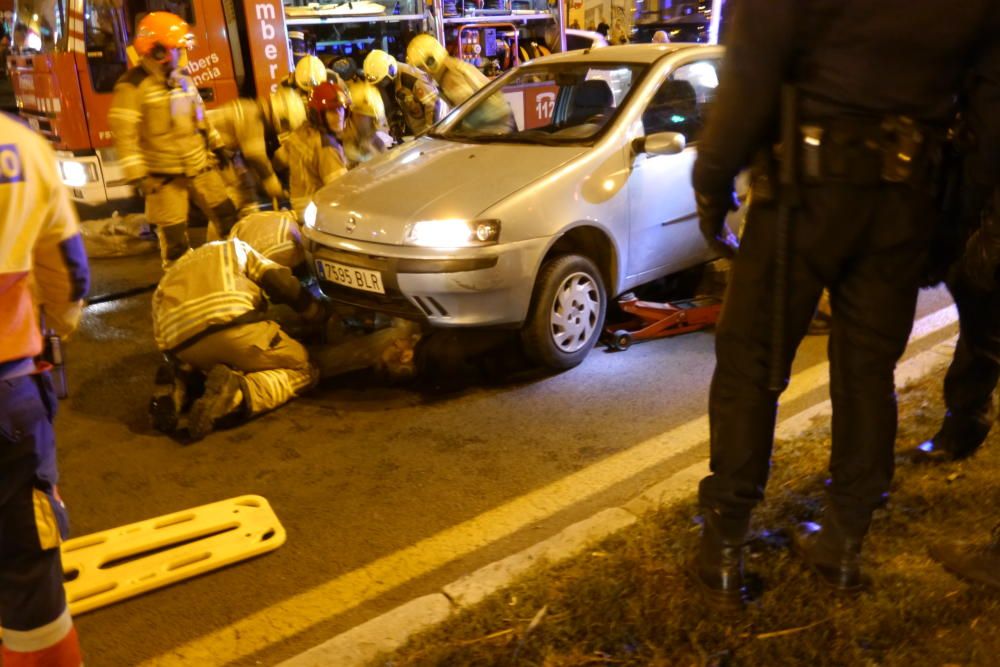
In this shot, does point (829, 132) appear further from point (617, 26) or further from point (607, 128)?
point (617, 26)

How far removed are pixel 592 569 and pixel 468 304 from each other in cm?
194

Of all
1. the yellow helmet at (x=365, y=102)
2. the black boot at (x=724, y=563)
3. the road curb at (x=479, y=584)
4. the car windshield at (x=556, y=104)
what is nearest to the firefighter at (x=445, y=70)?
the yellow helmet at (x=365, y=102)

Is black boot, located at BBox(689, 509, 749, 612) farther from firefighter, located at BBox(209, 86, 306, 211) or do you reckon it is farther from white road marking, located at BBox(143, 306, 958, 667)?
firefighter, located at BBox(209, 86, 306, 211)

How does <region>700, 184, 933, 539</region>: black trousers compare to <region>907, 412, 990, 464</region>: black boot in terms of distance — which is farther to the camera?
<region>907, 412, 990, 464</region>: black boot

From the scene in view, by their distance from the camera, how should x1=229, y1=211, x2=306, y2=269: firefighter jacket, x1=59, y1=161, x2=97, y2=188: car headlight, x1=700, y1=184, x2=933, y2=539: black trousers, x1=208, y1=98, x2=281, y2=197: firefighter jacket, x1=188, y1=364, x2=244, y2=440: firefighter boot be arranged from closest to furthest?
x1=700, y1=184, x2=933, y2=539: black trousers
x1=188, y1=364, x2=244, y2=440: firefighter boot
x1=229, y1=211, x2=306, y2=269: firefighter jacket
x1=208, y1=98, x2=281, y2=197: firefighter jacket
x1=59, y1=161, x2=97, y2=188: car headlight

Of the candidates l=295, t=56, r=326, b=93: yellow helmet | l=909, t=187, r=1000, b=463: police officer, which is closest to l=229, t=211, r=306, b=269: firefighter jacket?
l=295, t=56, r=326, b=93: yellow helmet

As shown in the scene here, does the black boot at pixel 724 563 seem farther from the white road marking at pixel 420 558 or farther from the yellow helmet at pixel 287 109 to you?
the yellow helmet at pixel 287 109

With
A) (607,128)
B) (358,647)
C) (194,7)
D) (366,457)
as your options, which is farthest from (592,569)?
(194,7)

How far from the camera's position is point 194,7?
8.22m

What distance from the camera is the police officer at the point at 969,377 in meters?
3.23

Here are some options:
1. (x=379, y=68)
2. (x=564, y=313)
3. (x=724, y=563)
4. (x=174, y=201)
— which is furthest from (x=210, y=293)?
(x=379, y=68)

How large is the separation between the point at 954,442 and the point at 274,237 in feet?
13.0

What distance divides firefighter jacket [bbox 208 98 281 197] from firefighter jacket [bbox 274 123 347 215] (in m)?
1.00

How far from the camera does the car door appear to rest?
5.07 metres
